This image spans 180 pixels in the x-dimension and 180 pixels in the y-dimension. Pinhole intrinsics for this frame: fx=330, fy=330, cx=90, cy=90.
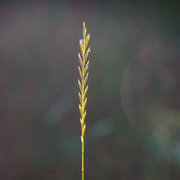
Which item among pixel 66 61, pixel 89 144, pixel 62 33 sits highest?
pixel 62 33

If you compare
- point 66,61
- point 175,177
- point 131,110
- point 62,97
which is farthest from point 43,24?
point 175,177

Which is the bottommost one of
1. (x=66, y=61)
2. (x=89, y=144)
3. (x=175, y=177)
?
(x=175, y=177)

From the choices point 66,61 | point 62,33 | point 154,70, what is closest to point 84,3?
point 62,33

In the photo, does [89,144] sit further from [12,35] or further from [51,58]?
[12,35]

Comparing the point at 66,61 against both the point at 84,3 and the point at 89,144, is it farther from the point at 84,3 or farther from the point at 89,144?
the point at 89,144

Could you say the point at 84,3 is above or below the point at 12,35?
above

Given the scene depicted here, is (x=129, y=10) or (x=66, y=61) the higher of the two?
(x=129, y=10)
